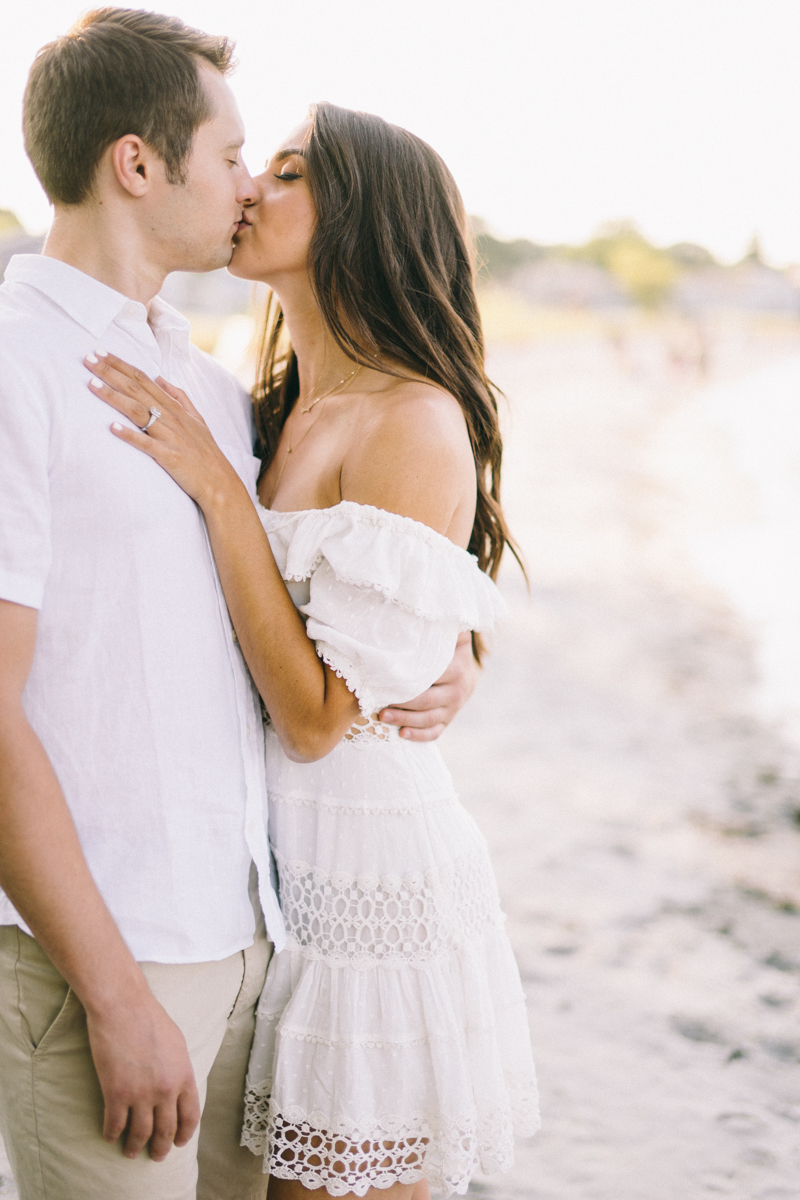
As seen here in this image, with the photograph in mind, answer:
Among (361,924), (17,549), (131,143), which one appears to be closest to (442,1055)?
(361,924)

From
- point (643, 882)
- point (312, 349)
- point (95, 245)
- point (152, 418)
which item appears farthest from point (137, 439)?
point (643, 882)

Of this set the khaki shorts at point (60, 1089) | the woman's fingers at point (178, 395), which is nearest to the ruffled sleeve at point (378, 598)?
the woman's fingers at point (178, 395)

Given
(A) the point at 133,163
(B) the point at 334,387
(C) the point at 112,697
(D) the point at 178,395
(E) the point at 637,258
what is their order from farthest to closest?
(E) the point at 637,258, (B) the point at 334,387, (D) the point at 178,395, (A) the point at 133,163, (C) the point at 112,697

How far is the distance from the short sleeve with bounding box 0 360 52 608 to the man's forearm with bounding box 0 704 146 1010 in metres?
0.14

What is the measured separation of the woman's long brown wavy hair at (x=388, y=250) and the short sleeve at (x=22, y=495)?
0.68m

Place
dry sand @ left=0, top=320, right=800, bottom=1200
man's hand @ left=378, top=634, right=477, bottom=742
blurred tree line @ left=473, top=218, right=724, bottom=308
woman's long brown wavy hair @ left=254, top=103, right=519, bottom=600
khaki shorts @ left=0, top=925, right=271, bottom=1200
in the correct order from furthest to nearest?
blurred tree line @ left=473, top=218, right=724, bottom=308 < dry sand @ left=0, top=320, right=800, bottom=1200 < woman's long brown wavy hair @ left=254, top=103, right=519, bottom=600 < man's hand @ left=378, top=634, right=477, bottom=742 < khaki shorts @ left=0, top=925, right=271, bottom=1200

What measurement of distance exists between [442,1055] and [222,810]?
1.60 ft

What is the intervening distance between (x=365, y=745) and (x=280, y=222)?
0.89 m

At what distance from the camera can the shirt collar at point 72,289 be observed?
139cm

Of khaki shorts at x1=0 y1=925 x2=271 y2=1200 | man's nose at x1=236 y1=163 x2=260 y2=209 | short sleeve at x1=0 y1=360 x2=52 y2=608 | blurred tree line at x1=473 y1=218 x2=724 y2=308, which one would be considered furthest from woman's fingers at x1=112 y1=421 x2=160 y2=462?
blurred tree line at x1=473 y1=218 x2=724 y2=308

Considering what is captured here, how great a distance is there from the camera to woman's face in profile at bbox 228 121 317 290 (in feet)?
5.92

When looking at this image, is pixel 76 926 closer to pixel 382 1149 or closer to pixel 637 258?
pixel 382 1149

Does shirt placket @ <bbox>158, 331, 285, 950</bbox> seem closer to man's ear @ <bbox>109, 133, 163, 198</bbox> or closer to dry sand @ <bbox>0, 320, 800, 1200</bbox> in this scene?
man's ear @ <bbox>109, 133, 163, 198</bbox>

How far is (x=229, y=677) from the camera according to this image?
147 centimetres
